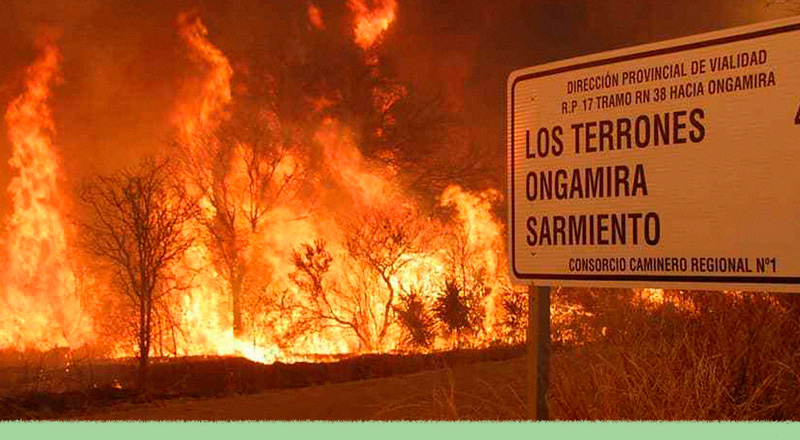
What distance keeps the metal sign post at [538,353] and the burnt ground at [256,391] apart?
8.69 feet

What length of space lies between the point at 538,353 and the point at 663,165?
821 mm

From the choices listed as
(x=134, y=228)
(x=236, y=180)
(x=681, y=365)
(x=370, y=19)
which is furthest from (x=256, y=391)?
(x=370, y=19)

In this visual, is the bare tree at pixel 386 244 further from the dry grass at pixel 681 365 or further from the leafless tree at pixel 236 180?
the dry grass at pixel 681 365

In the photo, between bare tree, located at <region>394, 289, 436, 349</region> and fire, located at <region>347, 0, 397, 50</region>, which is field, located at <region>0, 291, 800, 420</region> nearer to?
bare tree, located at <region>394, 289, 436, 349</region>

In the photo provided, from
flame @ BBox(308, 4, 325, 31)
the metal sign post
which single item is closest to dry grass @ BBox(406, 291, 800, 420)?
the metal sign post

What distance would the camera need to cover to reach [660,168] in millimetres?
4746

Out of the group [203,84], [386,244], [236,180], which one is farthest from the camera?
[203,84]

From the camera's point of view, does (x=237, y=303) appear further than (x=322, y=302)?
Yes

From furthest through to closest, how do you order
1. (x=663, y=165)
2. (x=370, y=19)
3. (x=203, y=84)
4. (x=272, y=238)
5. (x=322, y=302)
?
(x=370, y=19) → (x=203, y=84) → (x=272, y=238) → (x=322, y=302) → (x=663, y=165)

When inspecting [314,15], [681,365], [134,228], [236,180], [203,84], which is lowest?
[681,365]

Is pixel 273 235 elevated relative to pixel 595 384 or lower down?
elevated

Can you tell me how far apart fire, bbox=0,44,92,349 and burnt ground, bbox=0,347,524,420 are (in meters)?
8.80

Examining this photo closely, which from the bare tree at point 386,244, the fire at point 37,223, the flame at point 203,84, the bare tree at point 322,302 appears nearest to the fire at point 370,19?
the flame at point 203,84

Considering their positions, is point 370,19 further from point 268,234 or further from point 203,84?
point 268,234
